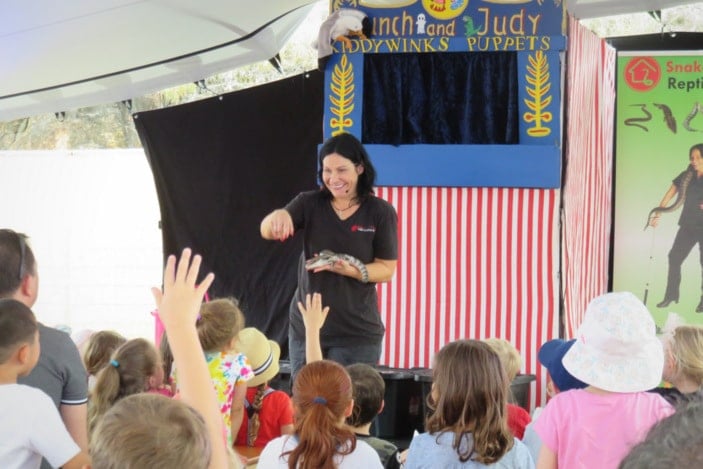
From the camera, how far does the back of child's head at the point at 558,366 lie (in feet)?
10.4

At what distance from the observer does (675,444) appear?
666mm

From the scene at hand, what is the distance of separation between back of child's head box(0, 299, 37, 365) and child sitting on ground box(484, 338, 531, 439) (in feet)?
5.23

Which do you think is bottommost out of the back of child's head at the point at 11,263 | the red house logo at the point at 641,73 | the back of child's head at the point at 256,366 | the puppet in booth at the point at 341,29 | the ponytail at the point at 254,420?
the ponytail at the point at 254,420

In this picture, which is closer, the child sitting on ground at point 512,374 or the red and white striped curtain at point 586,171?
the child sitting on ground at point 512,374

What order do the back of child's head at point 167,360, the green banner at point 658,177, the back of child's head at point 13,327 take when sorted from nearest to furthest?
1. the back of child's head at point 13,327
2. the back of child's head at point 167,360
3. the green banner at point 658,177

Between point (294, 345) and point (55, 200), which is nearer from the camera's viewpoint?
point (294, 345)

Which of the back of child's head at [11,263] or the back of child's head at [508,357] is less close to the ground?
the back of child's head at [11,263]

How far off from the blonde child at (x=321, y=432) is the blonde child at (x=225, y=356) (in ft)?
2.92

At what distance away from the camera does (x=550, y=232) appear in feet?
18.8

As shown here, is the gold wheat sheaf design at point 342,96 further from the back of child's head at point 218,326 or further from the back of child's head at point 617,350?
the back of child's head at point 617,350

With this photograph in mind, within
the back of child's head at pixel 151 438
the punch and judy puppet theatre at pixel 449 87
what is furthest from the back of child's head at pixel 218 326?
the punch and judy puppet theatre at pixel 449 87

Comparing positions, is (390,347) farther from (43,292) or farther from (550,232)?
(43,292)

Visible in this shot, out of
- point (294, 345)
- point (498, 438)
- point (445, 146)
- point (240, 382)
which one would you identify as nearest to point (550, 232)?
point (445, 146)

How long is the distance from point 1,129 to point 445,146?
37.2ft
